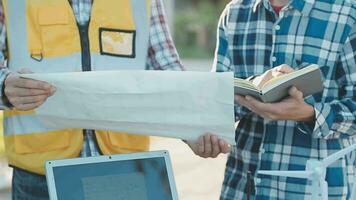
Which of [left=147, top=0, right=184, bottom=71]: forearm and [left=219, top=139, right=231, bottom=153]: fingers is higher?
[left=147, top=0, right=184, bottom=71]: forearm

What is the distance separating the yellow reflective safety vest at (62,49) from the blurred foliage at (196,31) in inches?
554

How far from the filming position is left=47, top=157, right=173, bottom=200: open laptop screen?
205cm

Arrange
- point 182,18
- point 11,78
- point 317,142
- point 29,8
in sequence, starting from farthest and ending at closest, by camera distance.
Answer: point 182,18 < point 317,142 < point 29,8 < point 11,78

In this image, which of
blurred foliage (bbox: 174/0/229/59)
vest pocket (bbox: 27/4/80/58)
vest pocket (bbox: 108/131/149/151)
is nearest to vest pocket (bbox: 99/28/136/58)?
vest pocket (bbox: 27/4/80/58)

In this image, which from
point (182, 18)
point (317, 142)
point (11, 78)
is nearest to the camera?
point (11, 78)

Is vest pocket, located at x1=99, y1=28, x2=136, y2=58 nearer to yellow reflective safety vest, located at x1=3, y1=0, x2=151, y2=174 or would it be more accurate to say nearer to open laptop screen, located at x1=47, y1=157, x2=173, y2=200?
yellow reflective safety vest, located at x1=3, y1=0, x2=151, y2=174

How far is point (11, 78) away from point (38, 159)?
1.24 feet

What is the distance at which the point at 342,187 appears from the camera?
248 cm

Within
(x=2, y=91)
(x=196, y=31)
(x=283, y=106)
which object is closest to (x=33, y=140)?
(x=2, y=91)

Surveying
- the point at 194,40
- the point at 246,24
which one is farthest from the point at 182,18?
the point at 246,24

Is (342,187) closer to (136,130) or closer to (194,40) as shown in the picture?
(136,130)

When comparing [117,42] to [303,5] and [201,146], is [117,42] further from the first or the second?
[303,5]

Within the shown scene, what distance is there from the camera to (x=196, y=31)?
1694 cm

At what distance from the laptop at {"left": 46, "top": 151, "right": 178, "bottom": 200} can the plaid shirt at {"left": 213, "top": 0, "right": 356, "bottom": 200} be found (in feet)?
1.52
